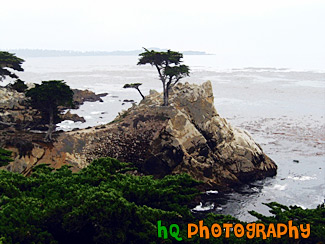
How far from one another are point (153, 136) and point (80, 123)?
26.6m

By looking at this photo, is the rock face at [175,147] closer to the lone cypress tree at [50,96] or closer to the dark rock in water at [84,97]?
the lone cypress tree at [50,96]

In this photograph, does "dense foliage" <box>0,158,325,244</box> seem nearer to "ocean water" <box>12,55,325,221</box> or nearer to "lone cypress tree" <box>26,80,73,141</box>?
"ocean water" <box>12,55,325,221</box>

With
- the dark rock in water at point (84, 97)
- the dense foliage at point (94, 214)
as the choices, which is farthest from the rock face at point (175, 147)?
the dark rock in water at point (84, 97)

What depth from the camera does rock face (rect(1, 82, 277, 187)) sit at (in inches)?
1357

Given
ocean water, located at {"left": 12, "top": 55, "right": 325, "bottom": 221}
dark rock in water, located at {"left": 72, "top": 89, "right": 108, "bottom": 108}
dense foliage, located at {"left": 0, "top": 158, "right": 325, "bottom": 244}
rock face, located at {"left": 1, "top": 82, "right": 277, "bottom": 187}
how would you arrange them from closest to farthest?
dense foliage, located at {"left": 0, "top": 158, "right": 325, "bottom": 244}, ocean water, located at {"left": 12, "top": 55, "right": 325, "bottom": 221}, rock face, located at {"left": 1, "top": 82, "right": 277, "bottom": 187}, dark rock in water, located at {"left": 72, "top": 89, "right": 108, "bottom": 108}

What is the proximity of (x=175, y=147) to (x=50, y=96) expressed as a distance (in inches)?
548

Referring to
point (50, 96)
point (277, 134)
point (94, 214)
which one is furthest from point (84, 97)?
point (94, 214)

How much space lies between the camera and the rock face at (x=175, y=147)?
34469 millimetres

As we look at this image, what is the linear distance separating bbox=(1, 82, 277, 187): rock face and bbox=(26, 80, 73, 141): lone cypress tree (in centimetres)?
326

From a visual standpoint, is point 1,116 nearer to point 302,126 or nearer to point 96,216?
point 96,216

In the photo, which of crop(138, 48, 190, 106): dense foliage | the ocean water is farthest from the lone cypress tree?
the ocean water

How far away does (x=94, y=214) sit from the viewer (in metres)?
11.3

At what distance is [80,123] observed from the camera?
60.2 meters

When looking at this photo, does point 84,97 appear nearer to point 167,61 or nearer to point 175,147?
point 167,61
